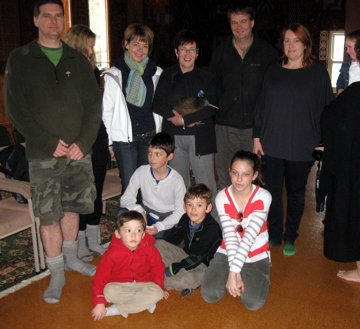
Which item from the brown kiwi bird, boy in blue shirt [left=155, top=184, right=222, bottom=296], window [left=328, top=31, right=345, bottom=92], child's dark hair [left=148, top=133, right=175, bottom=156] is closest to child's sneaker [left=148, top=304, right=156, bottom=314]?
boy in blue shirt [left=155, top=184, right=222, bottom=296]

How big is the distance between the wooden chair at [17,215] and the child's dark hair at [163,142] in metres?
0.91

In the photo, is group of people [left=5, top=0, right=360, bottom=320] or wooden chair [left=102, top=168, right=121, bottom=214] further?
wooden chair [left=102, top=168, right=121, bottom=214]

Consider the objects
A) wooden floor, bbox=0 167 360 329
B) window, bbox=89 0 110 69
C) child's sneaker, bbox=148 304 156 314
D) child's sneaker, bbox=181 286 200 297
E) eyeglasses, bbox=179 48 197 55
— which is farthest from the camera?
window, bbox=89 0 110 69

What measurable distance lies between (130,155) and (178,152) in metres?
0.40

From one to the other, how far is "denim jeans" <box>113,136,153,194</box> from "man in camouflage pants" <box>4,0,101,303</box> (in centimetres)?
43

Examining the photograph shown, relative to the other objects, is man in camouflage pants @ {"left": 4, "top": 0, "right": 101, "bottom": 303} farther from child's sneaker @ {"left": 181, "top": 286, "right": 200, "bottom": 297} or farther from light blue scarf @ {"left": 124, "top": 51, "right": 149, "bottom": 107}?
child's sneaker @ {"left": 181, "top": 286, "right": 200, "bottom": 297}

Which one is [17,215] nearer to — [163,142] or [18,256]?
[18,256]

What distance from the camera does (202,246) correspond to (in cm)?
279

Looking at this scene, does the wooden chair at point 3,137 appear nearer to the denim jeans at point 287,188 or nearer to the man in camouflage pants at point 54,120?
the man in camouflage pants at point 54,120

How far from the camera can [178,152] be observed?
3328mm

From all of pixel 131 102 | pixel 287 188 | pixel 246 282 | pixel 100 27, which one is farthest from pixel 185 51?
pixel 100 27

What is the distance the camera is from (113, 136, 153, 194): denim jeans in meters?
3.13

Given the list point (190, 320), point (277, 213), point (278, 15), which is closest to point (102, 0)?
point (278, 15)

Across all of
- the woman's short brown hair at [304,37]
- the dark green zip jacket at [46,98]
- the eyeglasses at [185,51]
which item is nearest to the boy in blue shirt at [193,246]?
the dark green zip jacket at [46,98]
